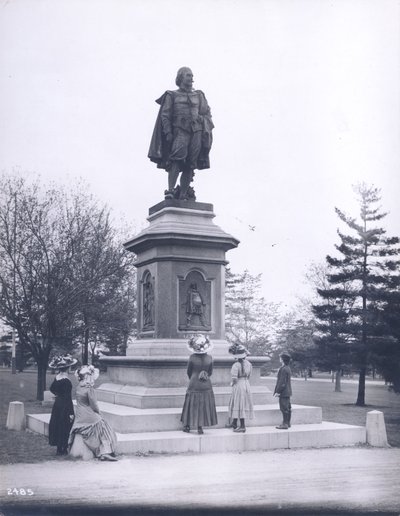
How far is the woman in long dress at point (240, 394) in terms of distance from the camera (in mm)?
11758

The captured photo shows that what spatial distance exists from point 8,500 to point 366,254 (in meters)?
25.2

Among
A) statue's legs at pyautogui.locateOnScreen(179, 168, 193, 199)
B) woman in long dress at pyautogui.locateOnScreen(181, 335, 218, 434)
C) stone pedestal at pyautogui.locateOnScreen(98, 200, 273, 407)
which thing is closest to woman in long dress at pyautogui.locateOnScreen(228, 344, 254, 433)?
woman in long dress at pyautogui.locateOnScreen(181, 335, 218, 434)

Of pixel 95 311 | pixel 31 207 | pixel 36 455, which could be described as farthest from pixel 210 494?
pixel 95 311

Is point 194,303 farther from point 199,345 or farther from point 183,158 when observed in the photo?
point 183,158

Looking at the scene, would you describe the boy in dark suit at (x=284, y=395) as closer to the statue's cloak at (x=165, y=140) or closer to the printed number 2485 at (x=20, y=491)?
the printed number 2485 at (x=20, y=491)

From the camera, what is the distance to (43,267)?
26.7 meters

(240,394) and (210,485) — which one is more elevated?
(240,394)

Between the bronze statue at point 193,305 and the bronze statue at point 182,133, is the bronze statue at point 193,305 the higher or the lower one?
the lower one

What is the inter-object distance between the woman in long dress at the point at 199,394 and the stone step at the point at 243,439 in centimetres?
21

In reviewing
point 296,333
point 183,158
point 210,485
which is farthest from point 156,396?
point 296,333

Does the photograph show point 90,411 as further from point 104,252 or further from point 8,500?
point 104,252

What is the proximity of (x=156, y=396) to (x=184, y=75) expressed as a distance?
7250mm

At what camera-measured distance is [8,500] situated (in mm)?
7633

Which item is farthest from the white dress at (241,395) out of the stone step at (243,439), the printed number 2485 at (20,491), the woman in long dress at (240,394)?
the printed number 2485 at (20,491)
